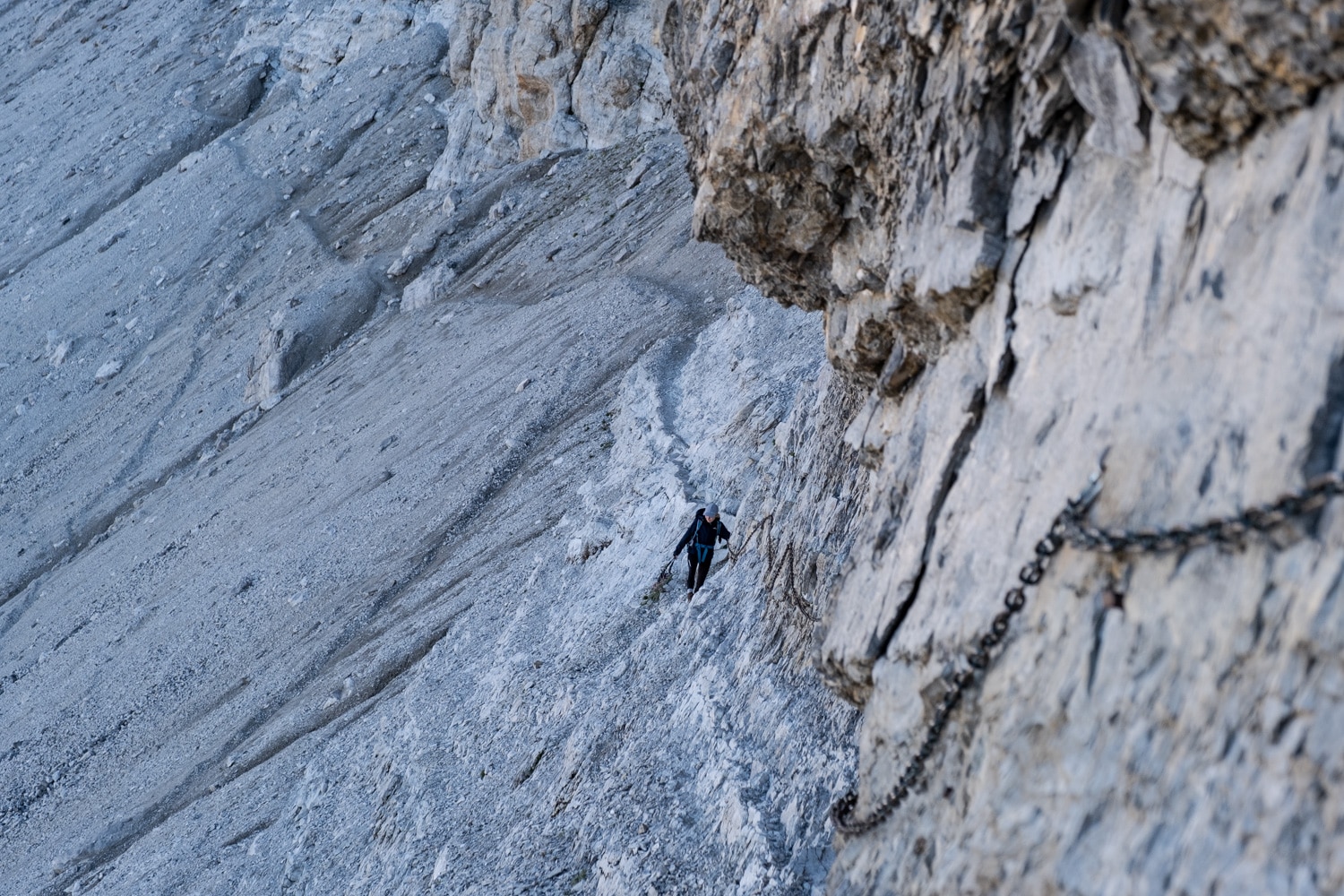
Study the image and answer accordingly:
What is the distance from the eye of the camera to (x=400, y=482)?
90.1 ft

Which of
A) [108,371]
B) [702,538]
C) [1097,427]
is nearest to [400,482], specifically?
[702,538]

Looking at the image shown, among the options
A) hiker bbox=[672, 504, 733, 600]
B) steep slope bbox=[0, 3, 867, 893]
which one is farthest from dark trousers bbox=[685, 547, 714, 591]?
steep slope bbox=[0, 3, 867, 893]

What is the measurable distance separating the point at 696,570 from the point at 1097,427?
910cm

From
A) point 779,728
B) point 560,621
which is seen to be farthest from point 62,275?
point 779,728

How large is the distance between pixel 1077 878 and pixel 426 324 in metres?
34.0

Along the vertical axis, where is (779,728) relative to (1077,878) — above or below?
below

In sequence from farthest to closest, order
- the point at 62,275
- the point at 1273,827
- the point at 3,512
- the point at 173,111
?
the point at 173,111, the point at 62,275, the point at 3,512, the point at 1273,827

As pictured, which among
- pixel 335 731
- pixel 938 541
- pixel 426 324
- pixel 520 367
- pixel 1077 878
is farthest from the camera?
pixel 426 324

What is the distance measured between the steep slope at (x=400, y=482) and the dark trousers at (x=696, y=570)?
0.51 metres

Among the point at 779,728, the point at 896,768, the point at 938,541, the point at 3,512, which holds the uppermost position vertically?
the point at 938,541

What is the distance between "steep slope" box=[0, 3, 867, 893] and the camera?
12.2 m

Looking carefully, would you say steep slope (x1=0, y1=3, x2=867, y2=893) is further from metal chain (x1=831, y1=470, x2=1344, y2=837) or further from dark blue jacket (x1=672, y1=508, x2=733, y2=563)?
metal chain (x1=831, y1=470, x2=1344, y2=837)

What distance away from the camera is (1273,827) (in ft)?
14.1

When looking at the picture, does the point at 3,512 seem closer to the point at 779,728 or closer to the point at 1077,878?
the point at 779,728
